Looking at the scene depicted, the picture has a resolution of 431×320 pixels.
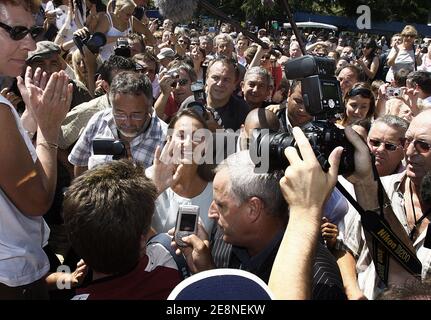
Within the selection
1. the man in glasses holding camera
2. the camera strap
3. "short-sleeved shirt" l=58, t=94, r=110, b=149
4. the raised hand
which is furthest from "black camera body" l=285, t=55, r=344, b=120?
"short-sleeved shirt" l=58, t=94, r=110, b=149

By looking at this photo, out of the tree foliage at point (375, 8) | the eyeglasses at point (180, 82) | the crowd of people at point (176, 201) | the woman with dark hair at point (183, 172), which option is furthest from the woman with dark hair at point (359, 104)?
the tree foliage at point (375, 8)

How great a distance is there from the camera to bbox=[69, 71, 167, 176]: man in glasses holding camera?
322cm

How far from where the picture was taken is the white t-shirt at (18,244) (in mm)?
1902

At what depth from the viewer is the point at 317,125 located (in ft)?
5.85

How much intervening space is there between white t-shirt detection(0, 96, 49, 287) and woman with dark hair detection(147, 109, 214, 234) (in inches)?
27.7

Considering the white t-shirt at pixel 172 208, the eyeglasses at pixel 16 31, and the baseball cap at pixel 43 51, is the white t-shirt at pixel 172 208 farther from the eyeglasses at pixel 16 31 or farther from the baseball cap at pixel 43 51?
the baseball cap at pixel 43 51

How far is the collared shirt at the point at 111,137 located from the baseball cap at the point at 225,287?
229 cm

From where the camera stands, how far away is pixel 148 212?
71.6 inches

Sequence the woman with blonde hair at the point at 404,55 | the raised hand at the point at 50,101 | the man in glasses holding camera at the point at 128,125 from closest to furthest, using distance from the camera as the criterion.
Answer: the raised hand at the point at 50,101
the man in glasses holding camera at the point at 128,125
the woman with blonde hair at the point at 404,55

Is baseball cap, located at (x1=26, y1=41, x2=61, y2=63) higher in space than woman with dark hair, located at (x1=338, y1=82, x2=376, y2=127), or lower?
higher

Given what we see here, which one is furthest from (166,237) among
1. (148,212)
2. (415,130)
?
(415,130)

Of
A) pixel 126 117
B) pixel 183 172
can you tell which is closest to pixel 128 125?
pixel 126 117

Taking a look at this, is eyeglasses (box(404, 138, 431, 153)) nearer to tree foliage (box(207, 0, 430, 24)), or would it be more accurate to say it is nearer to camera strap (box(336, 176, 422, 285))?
camera strap (box(336, 176, 422, 285))

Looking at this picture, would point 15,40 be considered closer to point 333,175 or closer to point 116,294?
point 116,294
